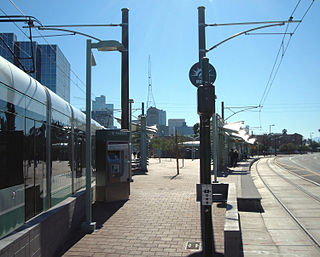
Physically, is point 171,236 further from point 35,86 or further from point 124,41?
point 124,41

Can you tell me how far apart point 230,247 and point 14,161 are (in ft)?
11.0

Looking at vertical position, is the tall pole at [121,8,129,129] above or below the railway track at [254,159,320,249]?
above

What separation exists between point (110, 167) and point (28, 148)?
5132 millimetres

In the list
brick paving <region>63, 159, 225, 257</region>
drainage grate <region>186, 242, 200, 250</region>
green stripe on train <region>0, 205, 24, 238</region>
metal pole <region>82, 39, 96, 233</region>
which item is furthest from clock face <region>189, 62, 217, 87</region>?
green stripe on train <region>0, 205, 24, 238</region>

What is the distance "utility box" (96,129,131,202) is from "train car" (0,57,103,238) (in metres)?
2.06

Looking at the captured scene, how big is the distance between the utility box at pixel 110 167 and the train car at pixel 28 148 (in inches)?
81.2

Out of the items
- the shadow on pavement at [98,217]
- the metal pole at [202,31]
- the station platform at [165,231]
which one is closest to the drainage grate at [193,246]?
the station platform at [165,231]

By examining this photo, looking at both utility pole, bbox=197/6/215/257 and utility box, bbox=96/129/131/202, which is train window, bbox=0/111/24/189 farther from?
utility box, bbox=96/129/131/202

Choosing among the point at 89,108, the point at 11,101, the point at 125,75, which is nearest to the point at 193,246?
the point at 89,108

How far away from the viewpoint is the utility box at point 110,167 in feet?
33.7

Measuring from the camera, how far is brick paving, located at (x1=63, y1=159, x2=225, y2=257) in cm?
581

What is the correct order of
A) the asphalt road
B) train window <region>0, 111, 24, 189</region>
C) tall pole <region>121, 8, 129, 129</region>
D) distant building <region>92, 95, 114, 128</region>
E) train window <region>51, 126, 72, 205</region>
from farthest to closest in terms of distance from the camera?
distant building <region>92, 95, 114, 128</region> → the asphalt road → tall pole <region>121, 8, 129, 129</region> → train window <region>51, 126, 72, 205</region> → train window <region>0, 111, 24, 189</region>

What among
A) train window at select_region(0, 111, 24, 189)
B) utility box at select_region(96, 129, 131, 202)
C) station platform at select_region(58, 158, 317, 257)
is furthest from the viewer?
utility box at select_region(96, 129, 131, 202)

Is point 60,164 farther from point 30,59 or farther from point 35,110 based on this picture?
point 30,59
